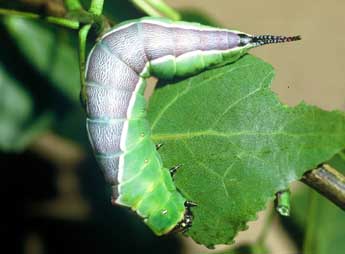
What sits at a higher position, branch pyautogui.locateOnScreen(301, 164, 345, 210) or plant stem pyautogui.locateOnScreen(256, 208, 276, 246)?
branch pyautogui.locateOnScreen(301, 164, 345, 210)

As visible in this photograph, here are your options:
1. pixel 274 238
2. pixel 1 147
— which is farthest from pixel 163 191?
pixel 274 238

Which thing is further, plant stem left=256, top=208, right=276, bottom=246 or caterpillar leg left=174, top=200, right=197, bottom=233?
plant stem left=256, top=208, right=276, bottom=246

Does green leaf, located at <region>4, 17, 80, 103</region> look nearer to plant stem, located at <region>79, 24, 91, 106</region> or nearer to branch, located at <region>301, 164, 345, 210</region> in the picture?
plant stem, located at <region>79, 24, 91, 106</region>

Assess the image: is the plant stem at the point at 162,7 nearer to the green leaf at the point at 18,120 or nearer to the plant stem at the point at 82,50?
the plant stem at the point at 82,50

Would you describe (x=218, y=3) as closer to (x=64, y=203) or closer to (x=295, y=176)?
(x=64, y=203)

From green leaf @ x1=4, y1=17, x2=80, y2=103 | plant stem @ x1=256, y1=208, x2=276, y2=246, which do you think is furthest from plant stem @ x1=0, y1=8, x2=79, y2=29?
plant stem @ x1=256, y1=208, x2=276, y2=246

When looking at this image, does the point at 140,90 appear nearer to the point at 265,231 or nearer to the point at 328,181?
the point at 328,181

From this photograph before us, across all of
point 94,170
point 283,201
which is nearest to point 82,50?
point 283,201
